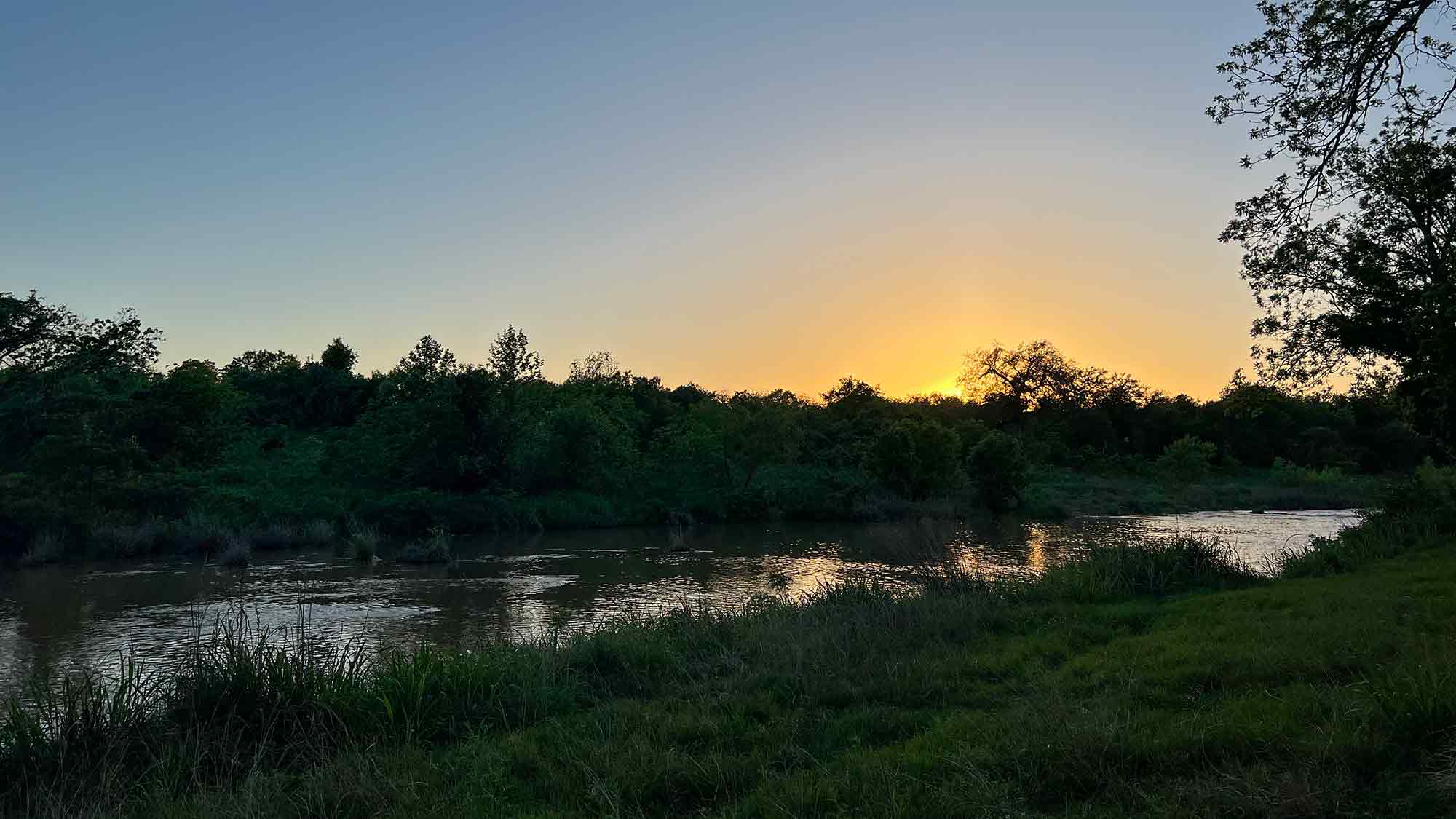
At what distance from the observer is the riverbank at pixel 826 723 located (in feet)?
18.6

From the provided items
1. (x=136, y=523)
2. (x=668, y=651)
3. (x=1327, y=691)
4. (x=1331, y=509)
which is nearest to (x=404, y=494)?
(x=136, y=523)

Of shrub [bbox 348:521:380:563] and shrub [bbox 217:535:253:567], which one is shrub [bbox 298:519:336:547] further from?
shrub [bbox 217:535:253:567]

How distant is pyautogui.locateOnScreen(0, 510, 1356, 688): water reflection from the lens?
59.7 ft

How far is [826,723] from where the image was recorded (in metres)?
7.76

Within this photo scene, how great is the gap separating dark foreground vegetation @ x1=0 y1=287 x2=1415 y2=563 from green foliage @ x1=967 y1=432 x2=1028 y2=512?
0.35 ft

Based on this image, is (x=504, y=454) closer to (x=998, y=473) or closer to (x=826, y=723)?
(x=998, y=473)

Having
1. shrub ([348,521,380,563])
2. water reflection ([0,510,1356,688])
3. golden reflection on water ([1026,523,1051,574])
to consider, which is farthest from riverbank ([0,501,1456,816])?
shrub ([348,521,380,563])

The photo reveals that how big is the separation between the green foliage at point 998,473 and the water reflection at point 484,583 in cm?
861

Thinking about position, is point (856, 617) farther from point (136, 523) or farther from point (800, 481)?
point (800, 481)

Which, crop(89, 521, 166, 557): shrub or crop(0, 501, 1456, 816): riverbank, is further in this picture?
crop(89, 521, 166, 557): shrub

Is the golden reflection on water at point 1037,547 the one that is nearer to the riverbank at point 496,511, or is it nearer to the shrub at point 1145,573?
the riverbank at point 496,511

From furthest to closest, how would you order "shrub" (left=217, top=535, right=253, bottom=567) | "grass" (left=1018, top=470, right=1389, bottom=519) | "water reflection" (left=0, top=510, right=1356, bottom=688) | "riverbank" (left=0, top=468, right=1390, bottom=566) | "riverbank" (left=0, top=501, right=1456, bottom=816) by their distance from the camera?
1. "grass" (left=1018, top=470, right=1389, bottom=519)
2. "riverbank" (left=0, top=468, right=1390, bottom=566)
3. "shrub" (left=217, top=535, right=253, bottom=567)
4. "water reflection" (left=0, top=510, right=1356, bottom=688)
5. "riverbank" (left=0, top=501, right=1456, bottom=816)

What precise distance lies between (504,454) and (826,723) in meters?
43.1

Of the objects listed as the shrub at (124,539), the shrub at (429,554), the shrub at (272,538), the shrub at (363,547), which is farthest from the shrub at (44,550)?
the shrub at (429,554)
